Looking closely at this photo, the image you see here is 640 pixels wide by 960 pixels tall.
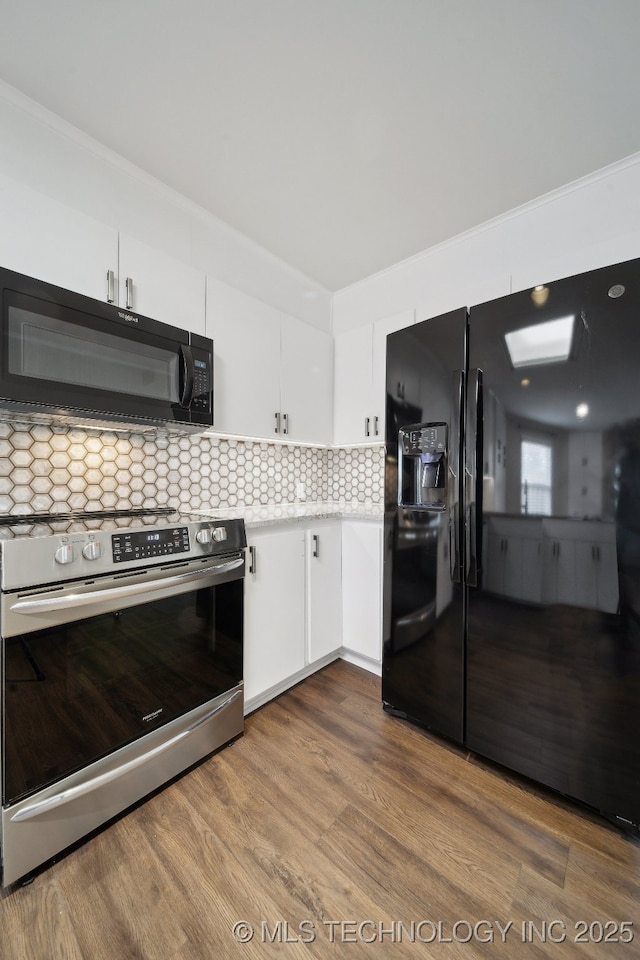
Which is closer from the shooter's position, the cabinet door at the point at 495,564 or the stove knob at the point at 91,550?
the stove knob at the point at 91,550

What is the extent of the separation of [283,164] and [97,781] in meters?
2.51

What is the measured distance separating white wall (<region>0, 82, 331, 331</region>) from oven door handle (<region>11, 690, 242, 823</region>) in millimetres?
2096

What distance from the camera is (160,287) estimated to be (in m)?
1.65

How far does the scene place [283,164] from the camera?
166 centimetres

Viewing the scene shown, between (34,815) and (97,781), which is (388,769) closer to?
Answer: (97,781)

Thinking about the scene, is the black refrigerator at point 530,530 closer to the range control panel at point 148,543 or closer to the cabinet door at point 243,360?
the cabinet door at point 243,360

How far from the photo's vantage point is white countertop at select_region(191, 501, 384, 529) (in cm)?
200

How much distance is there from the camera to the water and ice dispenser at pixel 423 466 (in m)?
1.67

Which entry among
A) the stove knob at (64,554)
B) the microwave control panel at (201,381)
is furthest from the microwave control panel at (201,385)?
the stove knob at (64,554)

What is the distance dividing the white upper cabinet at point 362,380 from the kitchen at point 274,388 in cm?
1

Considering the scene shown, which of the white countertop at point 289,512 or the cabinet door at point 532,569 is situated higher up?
the white countertop at point 289,512

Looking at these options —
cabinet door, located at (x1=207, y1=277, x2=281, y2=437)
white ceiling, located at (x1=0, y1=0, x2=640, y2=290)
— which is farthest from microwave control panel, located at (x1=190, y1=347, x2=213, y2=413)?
white ceiling, located at (x1=0, y1=0, x2=640, y2=290)

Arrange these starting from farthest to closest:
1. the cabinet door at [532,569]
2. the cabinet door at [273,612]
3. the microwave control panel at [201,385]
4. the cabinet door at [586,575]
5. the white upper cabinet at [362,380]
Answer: the white upper cabinet at [362,380] → the cabinet door at [273,612] → the microwave control panel at [201,385] → the cabinet door at [532,569] → the cabinet door at [586,575]

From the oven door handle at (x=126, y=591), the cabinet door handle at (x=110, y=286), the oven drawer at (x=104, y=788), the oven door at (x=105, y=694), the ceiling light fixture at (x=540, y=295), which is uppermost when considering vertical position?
the cabinet door handle at (x=110, y=286)
